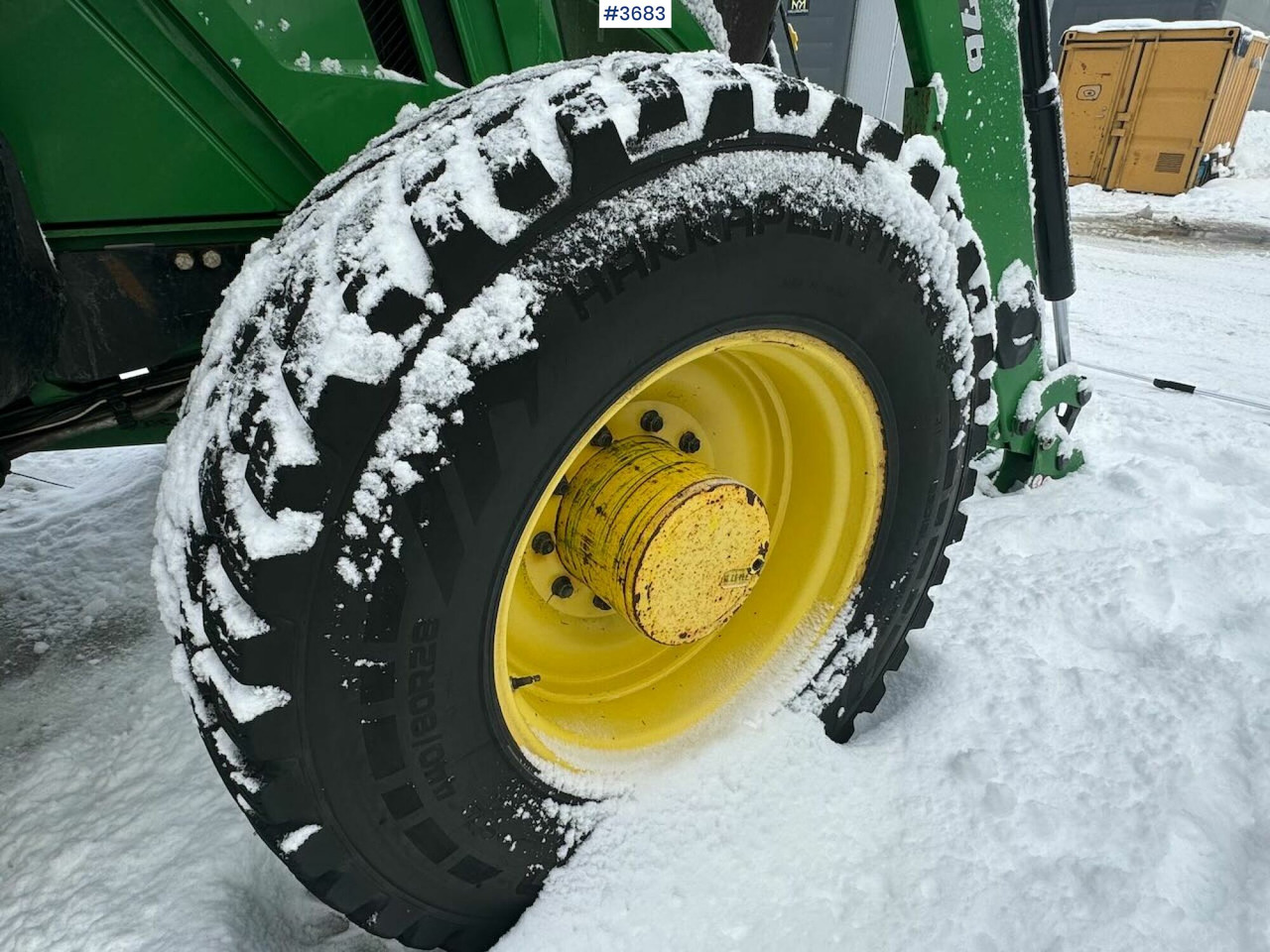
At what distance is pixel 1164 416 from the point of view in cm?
327

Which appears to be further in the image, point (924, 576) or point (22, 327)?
point (924, 576)

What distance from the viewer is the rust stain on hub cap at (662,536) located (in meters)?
1.31

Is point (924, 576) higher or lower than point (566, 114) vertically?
lower

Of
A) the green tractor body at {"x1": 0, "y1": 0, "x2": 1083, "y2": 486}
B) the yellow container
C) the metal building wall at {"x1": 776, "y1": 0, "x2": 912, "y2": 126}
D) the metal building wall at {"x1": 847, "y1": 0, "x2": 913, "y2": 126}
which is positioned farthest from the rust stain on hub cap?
the yellow container

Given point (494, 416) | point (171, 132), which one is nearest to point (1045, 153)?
point (494, 416)

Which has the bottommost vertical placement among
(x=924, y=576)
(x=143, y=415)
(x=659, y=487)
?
(x=924, y=576)

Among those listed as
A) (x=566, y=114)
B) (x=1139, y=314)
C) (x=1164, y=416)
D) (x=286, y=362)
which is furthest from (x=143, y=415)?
(x=1139, y=314)

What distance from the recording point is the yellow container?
9.95 m

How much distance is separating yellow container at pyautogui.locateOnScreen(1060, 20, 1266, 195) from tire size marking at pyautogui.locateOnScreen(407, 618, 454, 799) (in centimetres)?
1137

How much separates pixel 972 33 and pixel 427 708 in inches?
67.4

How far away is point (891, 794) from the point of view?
5.04ft

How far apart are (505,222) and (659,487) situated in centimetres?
51

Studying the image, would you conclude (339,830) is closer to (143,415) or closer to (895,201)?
(143,415)

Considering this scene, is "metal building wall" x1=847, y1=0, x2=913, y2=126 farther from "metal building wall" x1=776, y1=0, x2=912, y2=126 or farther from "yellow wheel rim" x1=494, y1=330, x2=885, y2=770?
"yellow wheel rim" x1=494, y1=330, x2=885, y2=770
